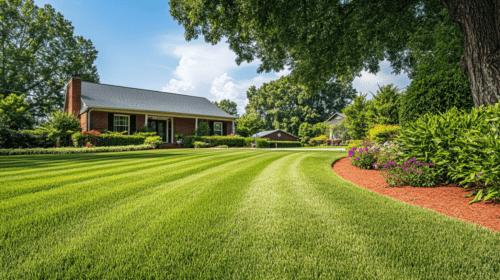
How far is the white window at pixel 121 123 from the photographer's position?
15831mm

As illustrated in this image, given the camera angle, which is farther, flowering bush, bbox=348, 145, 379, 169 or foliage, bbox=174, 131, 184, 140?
foliage, bbox=174, 131, 184, 140

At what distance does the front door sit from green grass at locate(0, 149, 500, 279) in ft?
50.7

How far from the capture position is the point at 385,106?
37.9 ft

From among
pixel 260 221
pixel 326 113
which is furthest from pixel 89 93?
pixel 326 113

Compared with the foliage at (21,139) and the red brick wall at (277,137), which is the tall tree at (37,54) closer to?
the foliage at (21,139)

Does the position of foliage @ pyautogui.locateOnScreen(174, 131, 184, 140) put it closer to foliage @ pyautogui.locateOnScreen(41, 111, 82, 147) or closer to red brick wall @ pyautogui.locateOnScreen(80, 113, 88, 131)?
red brick wall @ pyautogui.locateOnScreen(80, 113, 88, 131)

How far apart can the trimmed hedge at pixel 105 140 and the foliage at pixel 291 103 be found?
31.0 metres

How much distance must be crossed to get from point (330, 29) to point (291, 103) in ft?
125

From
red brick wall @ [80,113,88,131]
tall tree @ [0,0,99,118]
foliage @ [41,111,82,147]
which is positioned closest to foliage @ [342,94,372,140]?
foliage @ [41,111,82,147]

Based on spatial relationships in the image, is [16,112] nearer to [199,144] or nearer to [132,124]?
[132,124]

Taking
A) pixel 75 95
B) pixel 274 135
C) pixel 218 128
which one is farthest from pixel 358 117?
pixel 274 135

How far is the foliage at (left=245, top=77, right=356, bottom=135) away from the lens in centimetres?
4184

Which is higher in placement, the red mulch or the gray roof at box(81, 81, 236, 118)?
the gray roof at box(81, 81, 236, 118)

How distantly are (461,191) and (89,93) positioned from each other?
21.2m
